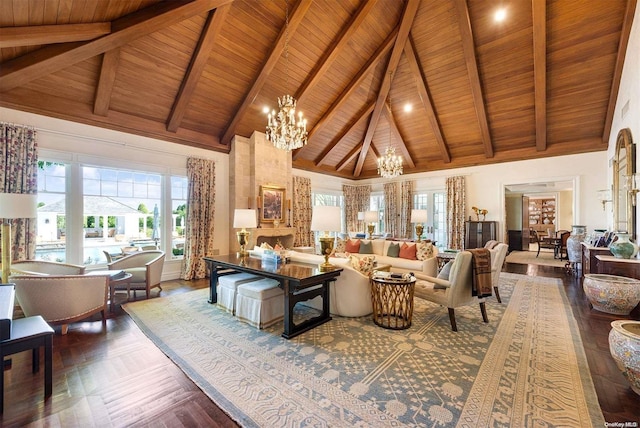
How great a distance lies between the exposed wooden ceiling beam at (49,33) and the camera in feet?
10.8

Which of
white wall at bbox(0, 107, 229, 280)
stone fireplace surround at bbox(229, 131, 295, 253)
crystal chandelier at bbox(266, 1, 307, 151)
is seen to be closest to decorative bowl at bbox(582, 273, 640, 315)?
crystal chandelier at bbox(266, 1, 307, 151)

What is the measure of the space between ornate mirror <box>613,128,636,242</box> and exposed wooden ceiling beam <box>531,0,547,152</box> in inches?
65.4

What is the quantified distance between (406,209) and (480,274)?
6618 mm

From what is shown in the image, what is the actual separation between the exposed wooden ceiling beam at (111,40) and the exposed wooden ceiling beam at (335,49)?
2.52 m

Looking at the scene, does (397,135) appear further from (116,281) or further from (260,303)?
(116,281)

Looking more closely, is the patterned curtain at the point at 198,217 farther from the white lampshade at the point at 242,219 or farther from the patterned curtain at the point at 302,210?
the patterned curtain at the point at 302,210

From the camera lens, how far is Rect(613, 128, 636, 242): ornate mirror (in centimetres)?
443

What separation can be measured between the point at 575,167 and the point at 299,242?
26.4ft

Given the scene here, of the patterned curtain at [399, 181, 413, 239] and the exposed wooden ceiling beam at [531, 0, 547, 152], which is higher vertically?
the exposed wooden ceiling beam at [531, 0, 547, 152]

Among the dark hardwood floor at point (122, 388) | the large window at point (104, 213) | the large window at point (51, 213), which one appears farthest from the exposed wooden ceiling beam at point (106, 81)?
the dark hardwood floor at point (122, 388)

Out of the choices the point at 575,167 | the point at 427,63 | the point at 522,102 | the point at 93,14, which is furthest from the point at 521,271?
the point at 93,14

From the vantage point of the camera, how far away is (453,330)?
327 centimetres

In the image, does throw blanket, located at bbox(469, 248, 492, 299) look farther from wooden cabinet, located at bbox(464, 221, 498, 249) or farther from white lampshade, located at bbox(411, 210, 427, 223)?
wooden cabinet, located at bbox(464, 221, 498, 249)

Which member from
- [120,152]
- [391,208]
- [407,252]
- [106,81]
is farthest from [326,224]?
[391,208]
